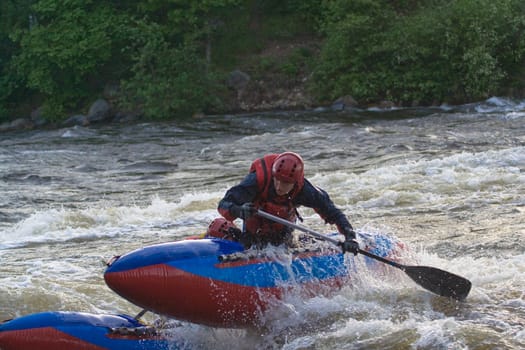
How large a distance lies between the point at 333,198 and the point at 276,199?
4295 mm

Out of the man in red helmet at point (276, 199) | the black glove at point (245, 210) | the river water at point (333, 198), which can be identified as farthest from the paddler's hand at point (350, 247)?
the black glove at point (245, 210)

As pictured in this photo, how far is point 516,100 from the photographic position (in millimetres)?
18844

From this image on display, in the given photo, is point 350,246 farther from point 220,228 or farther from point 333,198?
point 333,198

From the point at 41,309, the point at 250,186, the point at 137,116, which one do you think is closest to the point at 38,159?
the point at 137,116

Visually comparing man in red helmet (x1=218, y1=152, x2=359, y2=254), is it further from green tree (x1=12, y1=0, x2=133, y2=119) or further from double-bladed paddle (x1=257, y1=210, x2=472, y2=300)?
green tree (x1=12, y1=0, x2=133, y2=119)

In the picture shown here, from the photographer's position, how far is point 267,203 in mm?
5539

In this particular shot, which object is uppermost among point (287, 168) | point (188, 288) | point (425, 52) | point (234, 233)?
point (425, 52)

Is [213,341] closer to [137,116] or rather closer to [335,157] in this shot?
[335,157]

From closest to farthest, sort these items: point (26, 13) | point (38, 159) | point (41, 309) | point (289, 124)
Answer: point (41, 309) < point (38, 159) < point (289, 124) < point (26, 13)

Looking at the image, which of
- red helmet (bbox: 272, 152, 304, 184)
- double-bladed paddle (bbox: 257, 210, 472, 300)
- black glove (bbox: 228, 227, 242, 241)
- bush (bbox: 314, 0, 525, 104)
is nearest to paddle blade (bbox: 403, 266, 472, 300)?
double-bladed paddle (bbox: 257, 210, 472, 300)

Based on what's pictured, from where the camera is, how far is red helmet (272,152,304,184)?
5.29 m

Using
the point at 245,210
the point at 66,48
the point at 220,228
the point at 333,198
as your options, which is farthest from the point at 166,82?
the point at 245,210

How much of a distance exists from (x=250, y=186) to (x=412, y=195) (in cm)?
439

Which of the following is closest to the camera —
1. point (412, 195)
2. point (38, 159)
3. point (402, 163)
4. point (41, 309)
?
point (41, 309)
